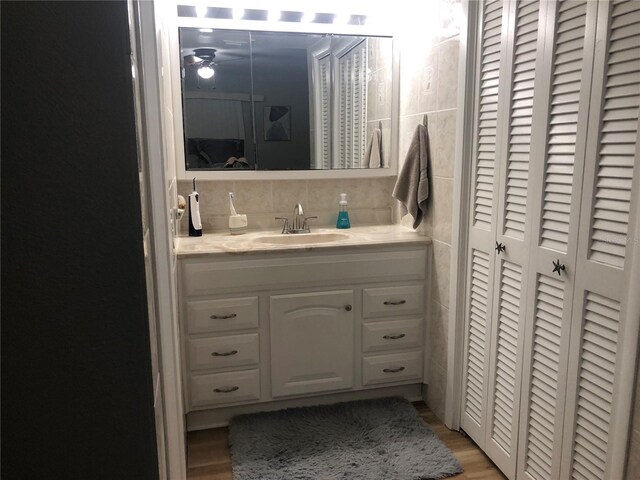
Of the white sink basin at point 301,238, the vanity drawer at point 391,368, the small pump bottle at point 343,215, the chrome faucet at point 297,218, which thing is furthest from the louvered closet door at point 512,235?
the chrome faucet at point 297,218

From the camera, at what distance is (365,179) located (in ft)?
9.58

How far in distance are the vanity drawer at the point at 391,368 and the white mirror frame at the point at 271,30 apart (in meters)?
0.96

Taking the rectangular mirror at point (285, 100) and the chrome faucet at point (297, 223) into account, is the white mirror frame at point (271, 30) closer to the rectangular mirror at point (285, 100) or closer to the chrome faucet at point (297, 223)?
the rectangular mirror at point (285, 100)

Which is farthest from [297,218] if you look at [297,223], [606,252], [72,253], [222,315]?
[72,253]

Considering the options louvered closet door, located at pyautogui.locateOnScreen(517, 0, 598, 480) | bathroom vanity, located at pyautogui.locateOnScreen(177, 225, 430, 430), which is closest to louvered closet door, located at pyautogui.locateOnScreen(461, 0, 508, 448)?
louvered closet door, located at pyautogui.locateOnScreen(517, 0, 598, 480)

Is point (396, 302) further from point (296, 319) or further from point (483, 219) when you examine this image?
point (483, 219)

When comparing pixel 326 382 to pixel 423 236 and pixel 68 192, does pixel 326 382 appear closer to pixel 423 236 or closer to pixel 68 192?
pixel 423 236

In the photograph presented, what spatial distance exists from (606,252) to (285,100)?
1.75 m

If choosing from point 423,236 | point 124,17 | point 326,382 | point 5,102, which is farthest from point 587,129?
point 326,382

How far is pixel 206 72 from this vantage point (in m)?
2.57

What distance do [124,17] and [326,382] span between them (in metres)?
2.13

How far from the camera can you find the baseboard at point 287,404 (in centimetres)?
246

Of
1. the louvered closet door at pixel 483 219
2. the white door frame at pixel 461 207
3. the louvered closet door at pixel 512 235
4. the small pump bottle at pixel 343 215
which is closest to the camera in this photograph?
the louvered closet door at pixel 512 235

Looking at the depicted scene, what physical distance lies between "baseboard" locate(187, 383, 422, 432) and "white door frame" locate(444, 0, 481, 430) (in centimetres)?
29
